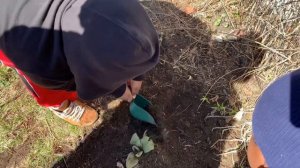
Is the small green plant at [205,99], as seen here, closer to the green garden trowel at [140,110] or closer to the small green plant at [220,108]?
the small green plant at [220,108]

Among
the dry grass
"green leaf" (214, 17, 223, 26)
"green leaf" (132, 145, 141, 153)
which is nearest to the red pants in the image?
"green leaf" (132, 145, 141, 153)

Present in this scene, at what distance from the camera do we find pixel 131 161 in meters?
1.94

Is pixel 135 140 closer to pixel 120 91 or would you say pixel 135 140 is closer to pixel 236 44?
pixel 120 91

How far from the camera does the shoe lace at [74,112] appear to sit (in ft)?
6.46

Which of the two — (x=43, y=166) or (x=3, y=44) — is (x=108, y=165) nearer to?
(x=43, y=166)

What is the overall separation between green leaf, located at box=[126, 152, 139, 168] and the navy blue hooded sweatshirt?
62 centimetres

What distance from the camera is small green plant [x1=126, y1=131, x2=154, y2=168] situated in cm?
194

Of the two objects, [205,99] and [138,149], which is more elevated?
[205,99]

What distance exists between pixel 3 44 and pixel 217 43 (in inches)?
49.1

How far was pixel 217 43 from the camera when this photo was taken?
2.20m

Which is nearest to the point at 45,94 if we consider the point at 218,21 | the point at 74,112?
the point at 74,112

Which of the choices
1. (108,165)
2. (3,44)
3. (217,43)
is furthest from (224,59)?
(3,44)

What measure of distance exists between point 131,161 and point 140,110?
272 millimetres

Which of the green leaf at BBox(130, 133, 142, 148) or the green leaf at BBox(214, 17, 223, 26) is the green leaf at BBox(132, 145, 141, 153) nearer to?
the green leaf at BBox(130, 133, 142, 148)
